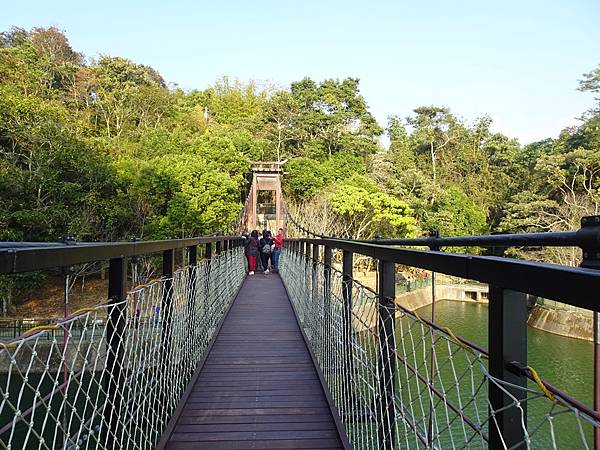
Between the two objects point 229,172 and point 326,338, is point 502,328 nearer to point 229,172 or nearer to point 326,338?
point 326,338

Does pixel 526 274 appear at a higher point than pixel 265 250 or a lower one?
higher

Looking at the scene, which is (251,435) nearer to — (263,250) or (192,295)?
(192,295)

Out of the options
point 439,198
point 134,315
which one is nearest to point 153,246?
point 134,315

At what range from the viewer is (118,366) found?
3.91ft

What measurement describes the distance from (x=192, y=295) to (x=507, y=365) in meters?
1.91

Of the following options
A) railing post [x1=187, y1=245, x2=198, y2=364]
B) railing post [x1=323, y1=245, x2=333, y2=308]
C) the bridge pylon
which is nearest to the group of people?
railing post [x1=187, y1=245, x2=198, y2=364]

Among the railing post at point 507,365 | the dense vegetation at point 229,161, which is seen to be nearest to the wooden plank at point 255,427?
the railing post at point 507,365

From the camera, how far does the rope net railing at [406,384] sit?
0.60 m

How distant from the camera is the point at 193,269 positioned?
2.38 meters

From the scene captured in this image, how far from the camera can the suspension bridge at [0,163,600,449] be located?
2.02 ft

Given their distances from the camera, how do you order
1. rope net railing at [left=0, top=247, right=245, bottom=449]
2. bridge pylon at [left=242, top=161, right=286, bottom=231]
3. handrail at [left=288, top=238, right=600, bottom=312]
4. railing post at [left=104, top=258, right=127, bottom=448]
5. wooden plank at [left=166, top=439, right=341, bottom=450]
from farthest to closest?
bridge pylon at [left=242, top=161, right=286, bottom=231], wooden plank at [left=166, top=439, right=341, bottom=450], railing post at [left=104, top=258, right=127, bottom=448], rope net railing at [left=0, top=247, right=245, bottom=449], handrail at [left=288, top=238, right=600, bottom=312]

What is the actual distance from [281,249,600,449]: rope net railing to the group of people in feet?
15.9

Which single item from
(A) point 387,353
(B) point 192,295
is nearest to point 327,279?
(B) point 192,295

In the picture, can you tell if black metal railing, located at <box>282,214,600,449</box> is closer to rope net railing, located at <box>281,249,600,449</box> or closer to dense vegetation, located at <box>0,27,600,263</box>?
rope net railing, located at <box>281,249,600,449</box>
